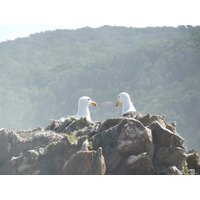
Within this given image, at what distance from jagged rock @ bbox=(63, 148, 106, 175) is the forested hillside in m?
45.8

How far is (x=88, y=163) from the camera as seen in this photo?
11.8 meters

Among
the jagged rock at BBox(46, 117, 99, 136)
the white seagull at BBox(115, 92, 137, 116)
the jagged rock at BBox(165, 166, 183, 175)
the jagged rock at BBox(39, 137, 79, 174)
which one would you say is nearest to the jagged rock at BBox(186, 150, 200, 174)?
the jagged rock at BBox(165, 166, 183, 175)

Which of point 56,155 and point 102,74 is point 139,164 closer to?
point 56,155

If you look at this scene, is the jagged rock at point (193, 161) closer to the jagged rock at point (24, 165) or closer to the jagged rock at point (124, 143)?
the jagged rock at point (124, 143)

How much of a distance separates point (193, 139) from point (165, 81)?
27181mm

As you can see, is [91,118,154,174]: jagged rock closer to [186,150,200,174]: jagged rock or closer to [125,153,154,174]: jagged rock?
[125,153,154,174]: jagged rock

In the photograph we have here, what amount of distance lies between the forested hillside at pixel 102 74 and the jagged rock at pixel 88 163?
150 feet

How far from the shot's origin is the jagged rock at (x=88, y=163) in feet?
38.7

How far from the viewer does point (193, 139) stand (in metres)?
60.9

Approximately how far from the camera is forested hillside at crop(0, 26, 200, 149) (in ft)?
254

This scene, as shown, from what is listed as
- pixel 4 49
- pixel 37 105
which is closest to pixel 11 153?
pixel 37 105

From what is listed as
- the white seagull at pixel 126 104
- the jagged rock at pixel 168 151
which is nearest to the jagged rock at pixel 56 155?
the jagged rock at pixel 168 151

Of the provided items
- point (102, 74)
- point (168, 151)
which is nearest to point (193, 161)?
point (168, 151)
